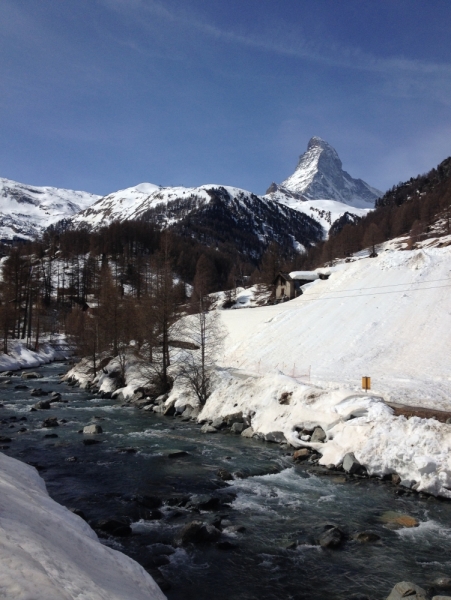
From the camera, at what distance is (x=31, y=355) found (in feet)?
194

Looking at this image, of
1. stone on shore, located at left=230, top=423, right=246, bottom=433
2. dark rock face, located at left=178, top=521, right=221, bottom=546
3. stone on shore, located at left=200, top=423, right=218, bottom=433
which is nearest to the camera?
dark rock face, located at left=178, top=521, right=221, bottom=546

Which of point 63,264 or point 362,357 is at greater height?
point 63,264

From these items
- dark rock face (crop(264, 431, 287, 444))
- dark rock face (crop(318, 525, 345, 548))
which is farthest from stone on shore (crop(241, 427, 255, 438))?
dark rock face (crop(318, 525, 345, 548))

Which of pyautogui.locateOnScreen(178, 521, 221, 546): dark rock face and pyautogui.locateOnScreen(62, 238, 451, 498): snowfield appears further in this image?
pyautogui.locateOnScreen(62, 238, 451, 498): snowfield

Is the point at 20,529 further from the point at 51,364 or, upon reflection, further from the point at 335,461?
the point at 51,364

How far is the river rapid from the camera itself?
32.2ft

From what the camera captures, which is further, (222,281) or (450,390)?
(222,281)

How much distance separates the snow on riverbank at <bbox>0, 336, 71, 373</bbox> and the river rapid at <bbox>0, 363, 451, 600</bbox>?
106 ft

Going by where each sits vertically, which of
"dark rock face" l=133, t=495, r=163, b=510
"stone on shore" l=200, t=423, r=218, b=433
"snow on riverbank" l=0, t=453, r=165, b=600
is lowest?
"stone on shore" l=200, t=423, r=218, b=433

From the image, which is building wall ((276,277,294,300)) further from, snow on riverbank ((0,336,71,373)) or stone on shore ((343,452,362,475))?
stone on shore ((343,452,362,475))

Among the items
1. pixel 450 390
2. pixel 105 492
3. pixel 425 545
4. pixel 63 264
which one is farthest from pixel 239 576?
pixel 63 264

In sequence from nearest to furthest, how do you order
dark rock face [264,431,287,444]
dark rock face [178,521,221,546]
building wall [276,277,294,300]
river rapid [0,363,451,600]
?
river rapid [0,363,451,600] → dark rock face [178,521,221,546] → dark rock face [264,431,287,444] → building wall [276,277,294,300]

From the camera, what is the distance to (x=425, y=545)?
448 inches

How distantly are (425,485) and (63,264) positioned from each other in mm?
134452
